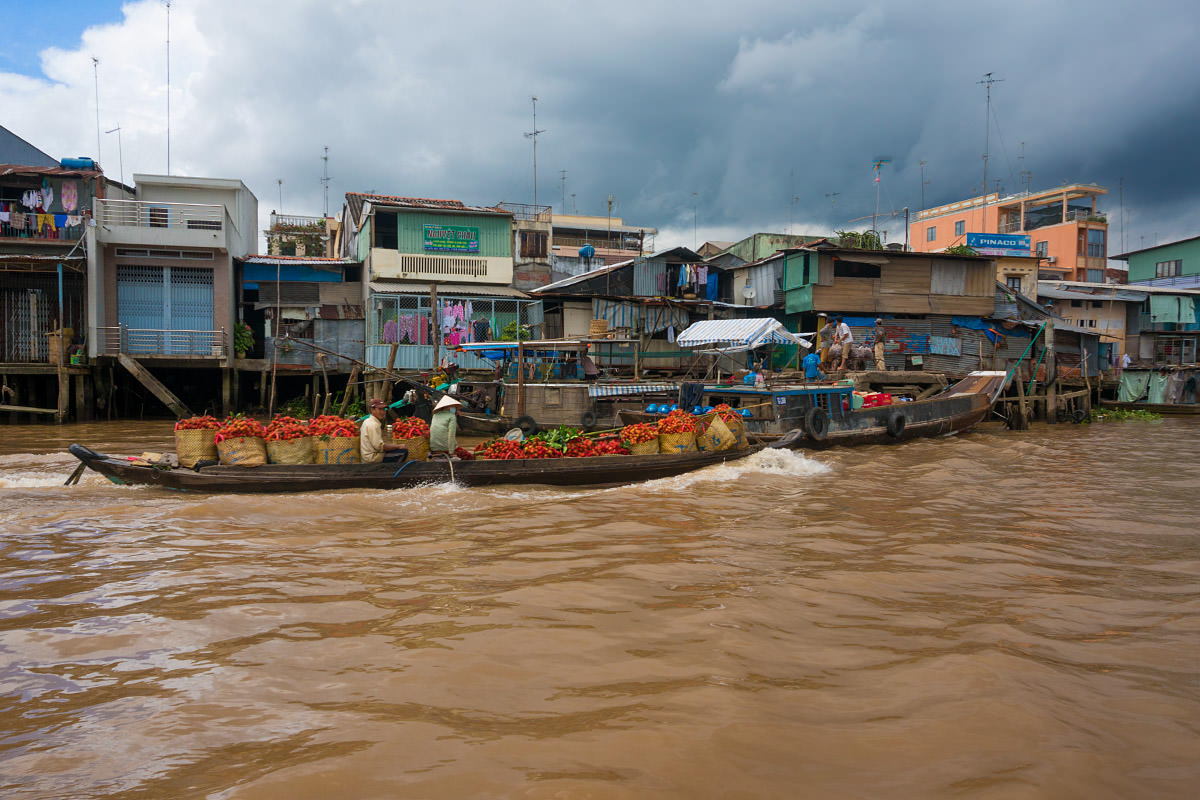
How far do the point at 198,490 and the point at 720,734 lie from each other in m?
7.66

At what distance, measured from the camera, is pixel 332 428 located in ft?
29.6

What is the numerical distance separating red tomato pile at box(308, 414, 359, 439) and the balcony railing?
713 inches

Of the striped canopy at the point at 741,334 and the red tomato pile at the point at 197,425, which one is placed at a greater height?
the striped canopy at the point at 741,334

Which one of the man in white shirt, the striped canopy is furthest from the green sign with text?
the man in white shirt

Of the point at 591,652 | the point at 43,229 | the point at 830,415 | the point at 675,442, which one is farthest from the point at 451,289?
the point at 591,652

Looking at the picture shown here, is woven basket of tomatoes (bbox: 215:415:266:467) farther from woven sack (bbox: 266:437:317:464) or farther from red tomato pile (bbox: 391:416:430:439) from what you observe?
red tomato pile (bbox: 391:416:430:439)

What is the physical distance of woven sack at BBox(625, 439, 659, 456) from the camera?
10.3 m

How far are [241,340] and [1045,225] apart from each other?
42873 millimetres

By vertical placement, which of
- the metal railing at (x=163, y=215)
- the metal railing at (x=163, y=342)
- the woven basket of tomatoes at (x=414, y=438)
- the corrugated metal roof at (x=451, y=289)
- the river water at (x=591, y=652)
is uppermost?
the metal railing at (x=163, y=215)

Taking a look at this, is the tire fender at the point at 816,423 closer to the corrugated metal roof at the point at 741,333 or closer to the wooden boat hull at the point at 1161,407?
the corrugated metal roof at the point at 741,333

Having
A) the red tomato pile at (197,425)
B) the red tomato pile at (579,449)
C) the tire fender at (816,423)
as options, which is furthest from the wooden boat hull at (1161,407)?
the red tomato pile at (197,425)

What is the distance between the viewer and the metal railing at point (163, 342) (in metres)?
20.8

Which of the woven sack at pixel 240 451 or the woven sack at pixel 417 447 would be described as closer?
the woven sack at pixel 240 451

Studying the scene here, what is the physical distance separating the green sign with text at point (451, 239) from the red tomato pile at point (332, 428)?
1614cm
